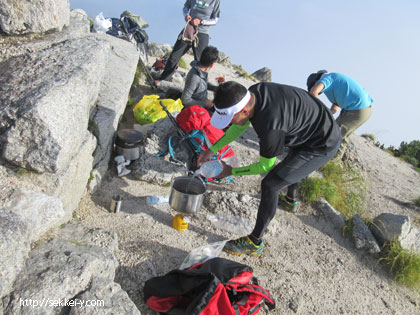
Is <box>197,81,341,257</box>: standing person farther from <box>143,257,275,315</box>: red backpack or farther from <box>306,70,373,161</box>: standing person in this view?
<box>306,70,373,161</box>: standing person

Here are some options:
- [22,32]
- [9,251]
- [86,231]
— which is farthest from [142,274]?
[22,32]

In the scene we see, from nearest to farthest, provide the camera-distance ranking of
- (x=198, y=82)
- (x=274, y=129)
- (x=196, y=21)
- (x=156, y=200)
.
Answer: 1. (x=274, y=129)
2. (x=156, y=200)
3. (x=198, y=82)
4. (x=196, y=21)

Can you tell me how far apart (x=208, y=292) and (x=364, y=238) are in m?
3.36

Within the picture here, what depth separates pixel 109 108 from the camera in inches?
188

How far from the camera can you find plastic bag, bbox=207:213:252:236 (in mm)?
4445

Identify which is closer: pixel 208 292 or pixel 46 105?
pixel 208 292

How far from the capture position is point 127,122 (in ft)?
20.6

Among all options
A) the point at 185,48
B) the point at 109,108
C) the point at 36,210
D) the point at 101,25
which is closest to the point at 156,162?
the point at 109,108

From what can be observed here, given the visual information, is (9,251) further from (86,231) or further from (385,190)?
(385,190)

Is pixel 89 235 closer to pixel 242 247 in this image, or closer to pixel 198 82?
pixel 242 247

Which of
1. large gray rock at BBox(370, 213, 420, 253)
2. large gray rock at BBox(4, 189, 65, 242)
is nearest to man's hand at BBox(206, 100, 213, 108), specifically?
large gray rock at BBox(370, 213, 420, 253)

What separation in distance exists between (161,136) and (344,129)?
3539mm

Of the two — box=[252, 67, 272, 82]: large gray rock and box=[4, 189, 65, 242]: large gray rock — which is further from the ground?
box=[252, 67, 272, 82]: large gray rock

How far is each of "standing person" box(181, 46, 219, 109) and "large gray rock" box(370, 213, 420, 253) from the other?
369 cm
